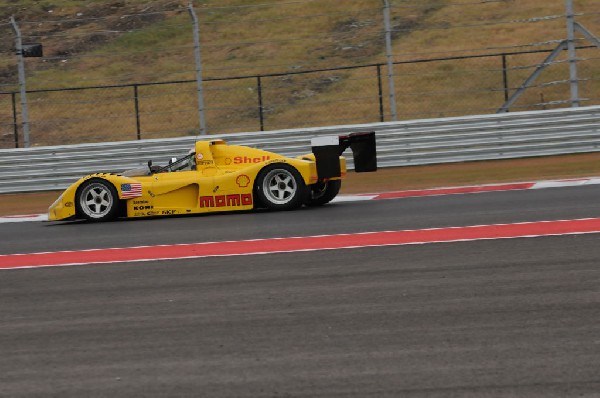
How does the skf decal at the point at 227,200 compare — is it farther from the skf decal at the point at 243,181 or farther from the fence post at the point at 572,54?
the fence post at the point at 572,54

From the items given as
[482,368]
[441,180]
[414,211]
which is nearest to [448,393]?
[482,368]

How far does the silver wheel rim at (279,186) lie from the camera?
14.6 m

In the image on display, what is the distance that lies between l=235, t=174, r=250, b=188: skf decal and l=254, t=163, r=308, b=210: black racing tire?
0.40ft

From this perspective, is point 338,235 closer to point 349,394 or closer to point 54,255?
point 54,255

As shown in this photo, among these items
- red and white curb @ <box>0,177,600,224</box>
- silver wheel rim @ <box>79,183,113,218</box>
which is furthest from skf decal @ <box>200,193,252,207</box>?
red and white curb @ <box>0,177,600,224</box>

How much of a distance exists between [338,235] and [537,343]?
219 inches

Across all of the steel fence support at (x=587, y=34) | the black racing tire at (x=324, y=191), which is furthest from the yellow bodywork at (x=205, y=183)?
the steel fence support at (x=587, y=34)

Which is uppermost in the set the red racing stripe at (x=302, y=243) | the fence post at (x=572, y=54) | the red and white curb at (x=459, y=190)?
the fence post at (x=572, y=54)

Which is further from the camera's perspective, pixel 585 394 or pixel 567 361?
pixel 567 361

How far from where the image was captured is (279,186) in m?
14.7

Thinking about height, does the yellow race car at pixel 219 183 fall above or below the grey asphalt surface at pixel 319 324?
above

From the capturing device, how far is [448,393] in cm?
561

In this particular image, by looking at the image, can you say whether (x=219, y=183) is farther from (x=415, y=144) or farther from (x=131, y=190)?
(x=415, y=144)

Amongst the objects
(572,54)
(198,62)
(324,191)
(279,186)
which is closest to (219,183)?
(279,186)
